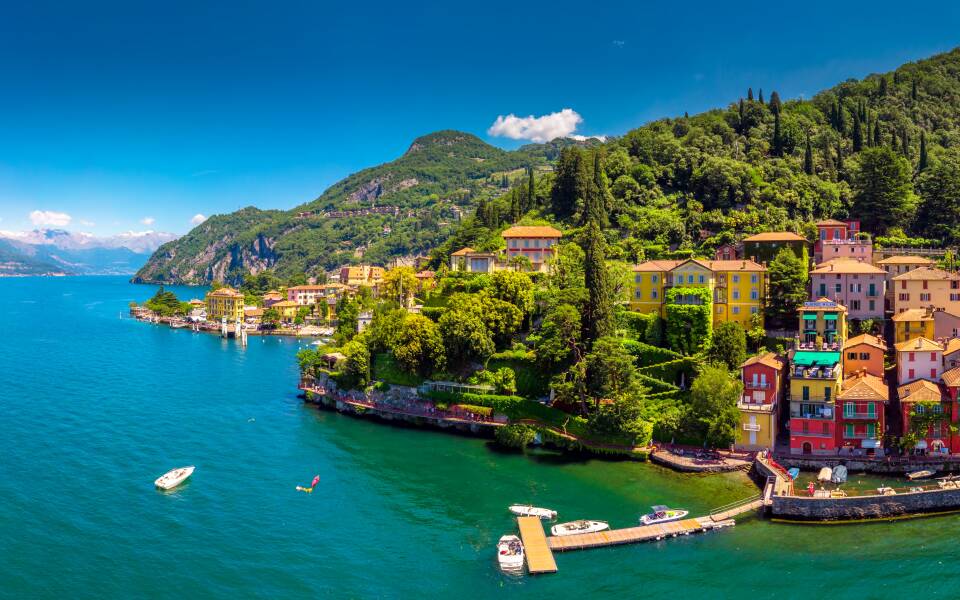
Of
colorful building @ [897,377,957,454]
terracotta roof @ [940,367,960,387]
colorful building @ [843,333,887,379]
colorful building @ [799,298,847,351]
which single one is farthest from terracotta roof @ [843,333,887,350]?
colorful building @ [897,377,957,454]

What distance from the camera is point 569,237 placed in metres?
90.2

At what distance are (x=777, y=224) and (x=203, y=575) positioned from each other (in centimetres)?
7411

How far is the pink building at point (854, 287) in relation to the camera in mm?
57875

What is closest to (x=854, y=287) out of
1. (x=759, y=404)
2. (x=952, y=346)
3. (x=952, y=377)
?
(x=952, y=346)

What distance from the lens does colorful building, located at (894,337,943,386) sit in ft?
160

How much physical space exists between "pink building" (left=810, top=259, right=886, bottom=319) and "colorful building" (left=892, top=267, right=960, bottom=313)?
141cm

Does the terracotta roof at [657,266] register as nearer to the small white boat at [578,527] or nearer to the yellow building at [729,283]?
the yellow building at [729,283]

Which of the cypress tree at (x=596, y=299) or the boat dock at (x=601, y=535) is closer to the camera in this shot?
the boat dock at (x=601, y=535)

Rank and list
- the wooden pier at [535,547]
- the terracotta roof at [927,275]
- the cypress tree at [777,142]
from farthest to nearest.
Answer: the cypress tree at [777,142] → the terracotta roof at [927,275] → the wooden pier at [535,547]

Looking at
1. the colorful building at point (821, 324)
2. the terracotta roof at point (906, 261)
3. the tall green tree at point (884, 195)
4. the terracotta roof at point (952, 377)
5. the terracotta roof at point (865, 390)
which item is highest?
the tall green tree at point (884, 195)

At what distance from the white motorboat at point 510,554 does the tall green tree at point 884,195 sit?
2661 inches

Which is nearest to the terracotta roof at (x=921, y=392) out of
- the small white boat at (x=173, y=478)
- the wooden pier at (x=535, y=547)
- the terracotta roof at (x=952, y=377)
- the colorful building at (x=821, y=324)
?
the terracotta roof at (x=952, y=377)

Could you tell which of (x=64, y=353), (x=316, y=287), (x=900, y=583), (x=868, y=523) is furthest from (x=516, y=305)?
(x=316, y=287)

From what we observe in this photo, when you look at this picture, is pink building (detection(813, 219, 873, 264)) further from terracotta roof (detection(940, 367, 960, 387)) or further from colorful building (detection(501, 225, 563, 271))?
colorful building (detection(501, 225, 563, 271))
